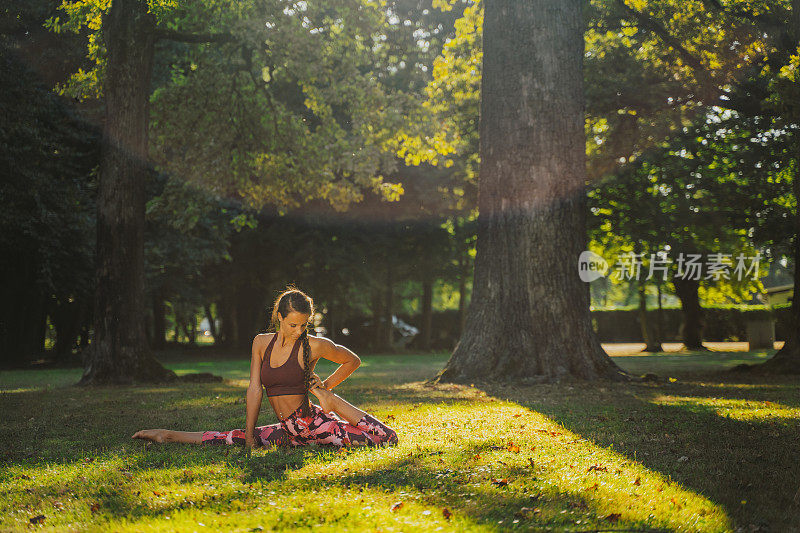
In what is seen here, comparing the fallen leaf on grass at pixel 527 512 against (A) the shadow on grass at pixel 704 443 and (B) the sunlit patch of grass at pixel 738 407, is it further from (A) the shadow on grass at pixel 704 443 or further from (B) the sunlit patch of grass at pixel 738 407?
(B) the sunlit patch of grass at pixel 738 407

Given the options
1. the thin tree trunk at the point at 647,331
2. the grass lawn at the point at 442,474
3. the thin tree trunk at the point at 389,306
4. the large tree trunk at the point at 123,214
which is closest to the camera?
the grass lawn at the point at 442,474

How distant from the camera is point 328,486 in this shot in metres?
5.32

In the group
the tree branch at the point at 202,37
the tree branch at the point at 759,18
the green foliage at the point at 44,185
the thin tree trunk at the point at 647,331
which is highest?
the tree branch at the point at 759,18

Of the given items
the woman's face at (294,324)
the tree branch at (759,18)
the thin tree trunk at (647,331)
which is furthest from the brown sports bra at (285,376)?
the thin tree trunk at (647,331)

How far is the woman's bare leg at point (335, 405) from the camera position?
280 inches

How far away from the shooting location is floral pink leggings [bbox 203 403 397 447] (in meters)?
7.06

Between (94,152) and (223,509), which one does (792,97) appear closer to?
(223,509)

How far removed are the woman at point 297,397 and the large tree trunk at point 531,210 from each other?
23.0ft

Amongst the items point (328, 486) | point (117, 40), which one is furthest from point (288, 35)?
point (328, 486)

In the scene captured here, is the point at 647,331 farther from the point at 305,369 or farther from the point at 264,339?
the point at 264,339

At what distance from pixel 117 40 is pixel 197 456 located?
13.3m

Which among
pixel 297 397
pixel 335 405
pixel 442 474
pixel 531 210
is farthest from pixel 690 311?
pixel 442 474

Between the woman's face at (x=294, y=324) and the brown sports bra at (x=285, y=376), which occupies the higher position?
the woman's face at (x=294, y=324)

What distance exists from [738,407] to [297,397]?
6378 millimetres
